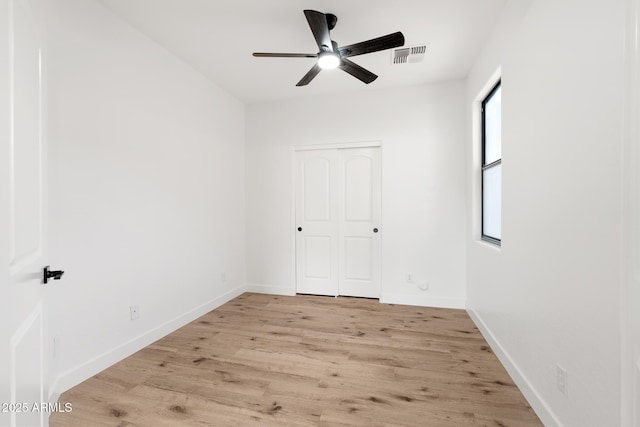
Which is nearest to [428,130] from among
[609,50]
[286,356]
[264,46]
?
[264,46]

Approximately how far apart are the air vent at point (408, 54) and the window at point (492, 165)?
775mm

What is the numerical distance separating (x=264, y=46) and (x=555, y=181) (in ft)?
8.55

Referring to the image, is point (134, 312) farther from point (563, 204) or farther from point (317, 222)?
point (563, 204)

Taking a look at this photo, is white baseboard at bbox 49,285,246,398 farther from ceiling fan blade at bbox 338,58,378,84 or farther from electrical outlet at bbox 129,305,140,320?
ceiling fan blade at bbox 338,58,378,84

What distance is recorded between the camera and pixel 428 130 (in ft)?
12.0


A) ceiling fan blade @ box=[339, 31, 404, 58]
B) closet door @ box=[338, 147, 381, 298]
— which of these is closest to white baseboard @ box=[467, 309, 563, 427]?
closet door @ box=[338, 147, 381, 298]

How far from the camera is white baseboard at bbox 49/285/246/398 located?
1.93m

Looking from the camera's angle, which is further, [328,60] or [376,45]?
[328,60]

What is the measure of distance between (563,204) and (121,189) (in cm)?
299

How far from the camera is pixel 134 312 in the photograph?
2500 millimetres

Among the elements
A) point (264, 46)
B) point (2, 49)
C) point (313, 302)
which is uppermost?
point (264, 46)

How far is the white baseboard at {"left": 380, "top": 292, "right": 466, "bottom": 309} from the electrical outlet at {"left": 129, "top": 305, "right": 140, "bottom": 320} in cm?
273

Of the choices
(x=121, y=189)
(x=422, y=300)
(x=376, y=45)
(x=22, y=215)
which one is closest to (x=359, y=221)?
(x=422, y=300)

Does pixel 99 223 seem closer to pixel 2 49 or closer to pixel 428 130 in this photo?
pixel 2 49
